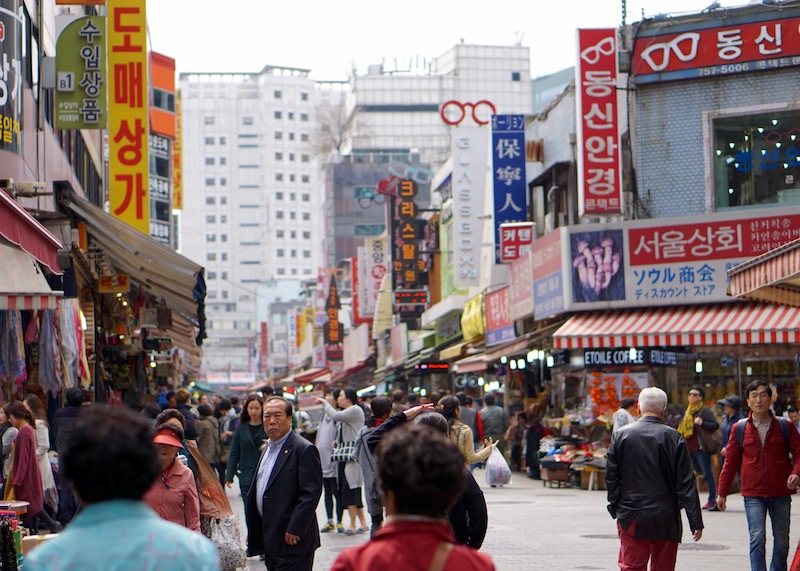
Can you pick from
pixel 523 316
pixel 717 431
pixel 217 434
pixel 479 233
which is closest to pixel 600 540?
pixel 717 431

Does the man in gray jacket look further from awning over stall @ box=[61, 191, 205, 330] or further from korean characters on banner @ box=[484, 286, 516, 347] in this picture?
awning over stall @ box=[61, 191, 205, 330]

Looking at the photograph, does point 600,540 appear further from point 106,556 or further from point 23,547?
point 106,556

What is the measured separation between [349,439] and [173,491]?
7.94 metres

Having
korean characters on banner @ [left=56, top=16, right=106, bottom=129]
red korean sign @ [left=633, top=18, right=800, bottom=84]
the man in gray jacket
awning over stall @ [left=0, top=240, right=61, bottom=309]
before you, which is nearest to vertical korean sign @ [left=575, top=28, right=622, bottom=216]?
red korean sign @ [left=633, top=18, right=800, bottom=84]

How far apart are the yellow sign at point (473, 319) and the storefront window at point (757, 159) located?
34.2 ft

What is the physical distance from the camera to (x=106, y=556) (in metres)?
3.53

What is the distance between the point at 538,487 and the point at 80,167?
10777 mm

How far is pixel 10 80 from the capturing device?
1385cm

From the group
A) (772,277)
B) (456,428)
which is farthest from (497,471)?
(772,277)

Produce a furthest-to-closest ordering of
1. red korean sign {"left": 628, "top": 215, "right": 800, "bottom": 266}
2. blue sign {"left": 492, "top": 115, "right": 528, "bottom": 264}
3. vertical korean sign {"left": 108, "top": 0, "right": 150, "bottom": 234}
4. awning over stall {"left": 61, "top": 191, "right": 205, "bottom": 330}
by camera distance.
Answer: blue sign {"left": 492, "top": 115, "right": 528, "bottom": 264}
red korean sign {"left": 628, "top": 215, "right": 800, "bottom": 266}
vertical korean sign {"left": 108, "top": 0, "right": 150, "bottom": 234}
awning over stall {"left": 61, "top": 191, "right": 205, "bottom": 330}

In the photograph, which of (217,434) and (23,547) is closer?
(23,547)

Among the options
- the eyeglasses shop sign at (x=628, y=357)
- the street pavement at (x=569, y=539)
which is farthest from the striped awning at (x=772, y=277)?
the eyeglasses shop sign at (x=628, y=357)

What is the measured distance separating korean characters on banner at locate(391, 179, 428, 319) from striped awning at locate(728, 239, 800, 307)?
29942mm

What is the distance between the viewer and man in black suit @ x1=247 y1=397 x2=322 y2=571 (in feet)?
26.5
